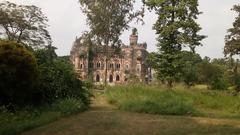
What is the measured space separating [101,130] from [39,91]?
538cm

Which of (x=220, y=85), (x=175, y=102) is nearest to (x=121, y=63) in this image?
(x=220, y=85)

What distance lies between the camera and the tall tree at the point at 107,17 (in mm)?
40844

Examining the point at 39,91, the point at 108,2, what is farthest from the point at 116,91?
the point at 108,2

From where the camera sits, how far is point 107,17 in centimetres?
4091

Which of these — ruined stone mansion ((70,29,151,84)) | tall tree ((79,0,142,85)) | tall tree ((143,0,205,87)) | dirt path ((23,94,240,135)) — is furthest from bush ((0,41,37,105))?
ruined stone mansion ((70,29,151,84))

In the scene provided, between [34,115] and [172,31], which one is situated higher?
[172,31]

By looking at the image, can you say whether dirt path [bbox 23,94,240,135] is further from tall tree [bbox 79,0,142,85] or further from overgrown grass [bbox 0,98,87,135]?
tall tree [bbox 79,0,142,85]

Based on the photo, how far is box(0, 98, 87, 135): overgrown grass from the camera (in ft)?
39.8

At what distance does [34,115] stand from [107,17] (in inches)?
1075

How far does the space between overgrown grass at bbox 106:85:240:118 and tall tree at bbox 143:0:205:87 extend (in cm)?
706

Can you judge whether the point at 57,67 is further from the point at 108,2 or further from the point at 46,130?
the point at 108,2

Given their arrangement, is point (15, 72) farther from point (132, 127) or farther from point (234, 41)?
point (234, 41)

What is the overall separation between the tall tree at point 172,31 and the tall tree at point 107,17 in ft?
36.2

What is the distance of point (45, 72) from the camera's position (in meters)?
17.8
